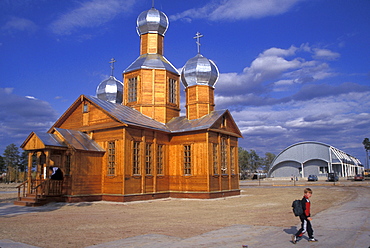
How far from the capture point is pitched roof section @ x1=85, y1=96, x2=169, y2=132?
20020mm

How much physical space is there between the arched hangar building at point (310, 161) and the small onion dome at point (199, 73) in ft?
158

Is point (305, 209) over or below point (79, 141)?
below

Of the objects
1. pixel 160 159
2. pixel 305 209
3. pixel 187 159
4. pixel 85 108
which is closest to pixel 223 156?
pixel 187 159

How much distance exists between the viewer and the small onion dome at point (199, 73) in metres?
24.9

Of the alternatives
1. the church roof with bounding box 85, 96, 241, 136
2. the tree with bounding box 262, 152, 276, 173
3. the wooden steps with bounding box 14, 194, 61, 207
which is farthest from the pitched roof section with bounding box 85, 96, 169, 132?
the tree with bounding box 262, 152, 276, 173

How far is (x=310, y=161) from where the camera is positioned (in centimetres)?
6806

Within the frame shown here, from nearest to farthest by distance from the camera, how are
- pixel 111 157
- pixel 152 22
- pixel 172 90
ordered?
1. pixel 111 157
2. pixel 172 90
3. pixel 152 22

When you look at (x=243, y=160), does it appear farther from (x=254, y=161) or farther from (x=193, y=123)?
(x=193, y=123)

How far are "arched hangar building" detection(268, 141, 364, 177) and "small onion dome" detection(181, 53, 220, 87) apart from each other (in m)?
48.3

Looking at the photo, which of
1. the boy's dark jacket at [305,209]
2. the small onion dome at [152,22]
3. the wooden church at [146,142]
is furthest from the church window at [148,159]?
the boy's dark jacket at [305,209]

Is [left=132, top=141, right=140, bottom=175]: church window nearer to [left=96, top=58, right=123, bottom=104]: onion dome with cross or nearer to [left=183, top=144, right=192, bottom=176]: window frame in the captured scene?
Answer: [left=183, top=144, right=192, bottom=176]: window frame

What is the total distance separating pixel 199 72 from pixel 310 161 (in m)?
51.1

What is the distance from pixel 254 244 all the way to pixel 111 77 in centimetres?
2670

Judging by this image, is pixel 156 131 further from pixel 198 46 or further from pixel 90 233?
pixel 90 233
